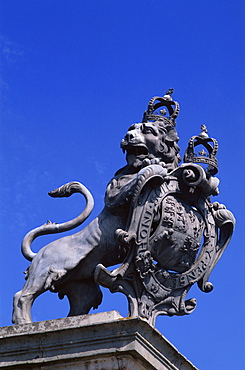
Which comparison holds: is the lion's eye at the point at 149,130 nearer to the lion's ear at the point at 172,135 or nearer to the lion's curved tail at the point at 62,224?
the lion's ear at the point at 172,135

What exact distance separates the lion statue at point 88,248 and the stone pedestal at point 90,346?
1.67 metres

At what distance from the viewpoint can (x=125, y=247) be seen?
13.3 metres

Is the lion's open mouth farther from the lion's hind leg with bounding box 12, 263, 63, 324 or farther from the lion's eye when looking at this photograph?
the lion's hind leg with bounding box 12, 263, 63, 324

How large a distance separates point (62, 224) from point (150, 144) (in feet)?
5.98

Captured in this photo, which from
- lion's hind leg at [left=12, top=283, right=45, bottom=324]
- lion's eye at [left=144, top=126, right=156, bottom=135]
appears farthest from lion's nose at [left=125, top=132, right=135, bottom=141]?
lion's hind leg at [left=12, top=283, right=45, bottom=324]

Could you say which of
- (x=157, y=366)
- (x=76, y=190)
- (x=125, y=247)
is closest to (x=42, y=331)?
(x=157, y=366)

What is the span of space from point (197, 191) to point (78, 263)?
2.19 metres

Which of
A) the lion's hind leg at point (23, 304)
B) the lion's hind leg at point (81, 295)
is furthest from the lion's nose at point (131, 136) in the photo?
the lion's hind leg at point (23, 304)

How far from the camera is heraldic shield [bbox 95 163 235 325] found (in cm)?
1326

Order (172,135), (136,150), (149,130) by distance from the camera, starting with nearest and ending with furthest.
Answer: (136,150), (149,130), (172,135)

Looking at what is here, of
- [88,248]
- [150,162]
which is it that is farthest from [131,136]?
[88,248]

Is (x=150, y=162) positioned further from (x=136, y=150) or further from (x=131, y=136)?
(x=131, y=136)

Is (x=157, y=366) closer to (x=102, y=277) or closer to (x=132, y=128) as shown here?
(x=102, y=277)

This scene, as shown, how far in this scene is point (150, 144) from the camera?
1434cm
